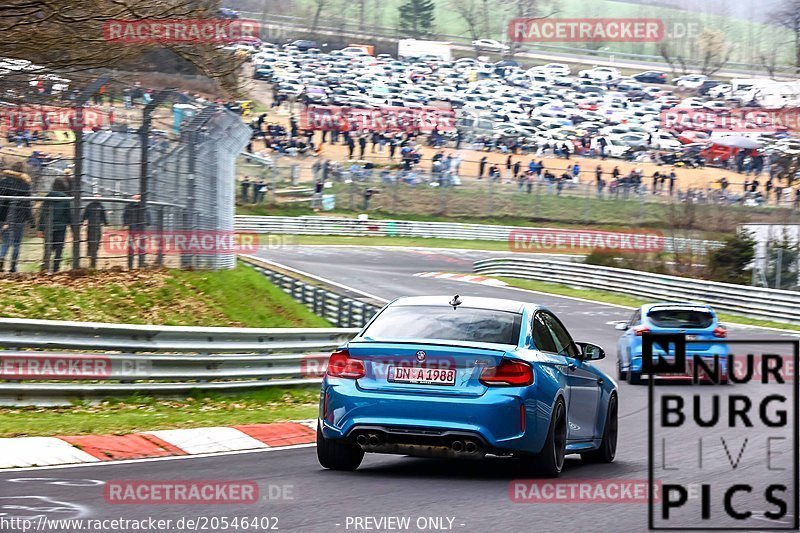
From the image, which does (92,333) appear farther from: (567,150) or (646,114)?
(646,114)

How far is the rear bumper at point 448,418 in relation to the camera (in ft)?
27.5

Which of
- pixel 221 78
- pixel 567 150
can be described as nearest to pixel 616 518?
pixel 221 78

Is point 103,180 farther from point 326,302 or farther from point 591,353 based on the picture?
point 591,353

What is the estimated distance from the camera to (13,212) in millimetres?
15570

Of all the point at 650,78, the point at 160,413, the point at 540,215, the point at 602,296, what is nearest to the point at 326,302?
the point at 160,413

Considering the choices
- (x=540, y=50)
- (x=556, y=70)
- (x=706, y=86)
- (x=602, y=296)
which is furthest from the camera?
(x=540, y=50)

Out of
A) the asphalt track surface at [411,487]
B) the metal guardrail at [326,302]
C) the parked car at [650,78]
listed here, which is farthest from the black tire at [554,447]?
the parked car at [650,78]

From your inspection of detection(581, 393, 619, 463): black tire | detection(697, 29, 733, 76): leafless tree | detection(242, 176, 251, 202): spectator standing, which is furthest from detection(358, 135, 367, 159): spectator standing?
detection(697, 29, 733, 76): leafless tree

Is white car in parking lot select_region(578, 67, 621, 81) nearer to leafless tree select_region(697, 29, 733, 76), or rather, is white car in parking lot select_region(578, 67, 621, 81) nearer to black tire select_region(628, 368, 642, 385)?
leafless tree select_region(697, 29, 733, 76)

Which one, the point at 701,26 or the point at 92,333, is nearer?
the point at 92,333

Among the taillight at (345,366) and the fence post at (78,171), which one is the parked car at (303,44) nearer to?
the fence post at (78,171)

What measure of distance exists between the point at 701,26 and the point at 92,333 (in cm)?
11874

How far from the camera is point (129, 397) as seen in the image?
523 inches

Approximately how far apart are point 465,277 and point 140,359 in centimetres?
2899
